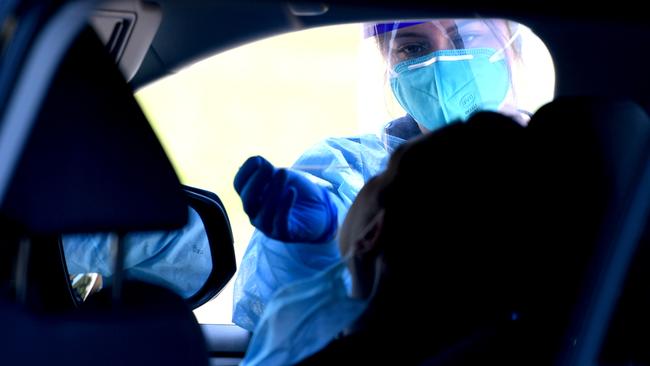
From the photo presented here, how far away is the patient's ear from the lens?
61.1 inches

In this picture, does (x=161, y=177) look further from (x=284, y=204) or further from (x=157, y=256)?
(x=157, y=256)

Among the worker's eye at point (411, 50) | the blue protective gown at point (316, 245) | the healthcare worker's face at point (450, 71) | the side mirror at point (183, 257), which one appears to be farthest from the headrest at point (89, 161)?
the worker's eye at point (411, 50)

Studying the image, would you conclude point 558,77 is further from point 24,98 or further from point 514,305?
point 24,98

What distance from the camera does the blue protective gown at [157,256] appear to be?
187 centimetres

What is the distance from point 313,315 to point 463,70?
0.90 m

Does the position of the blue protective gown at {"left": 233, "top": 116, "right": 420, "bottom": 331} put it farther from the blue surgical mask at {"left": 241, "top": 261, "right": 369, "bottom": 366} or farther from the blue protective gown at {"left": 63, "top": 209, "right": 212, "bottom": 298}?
the blue protective gown at {"left": 63, "top": 209, "right": 212, "bottom": 298}

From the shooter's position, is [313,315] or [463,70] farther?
[463,70]

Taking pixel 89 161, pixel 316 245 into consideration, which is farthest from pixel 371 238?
pixel 89 161

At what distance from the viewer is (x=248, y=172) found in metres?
1.58

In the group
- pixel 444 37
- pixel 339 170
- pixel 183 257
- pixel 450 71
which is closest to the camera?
pixel 339 170

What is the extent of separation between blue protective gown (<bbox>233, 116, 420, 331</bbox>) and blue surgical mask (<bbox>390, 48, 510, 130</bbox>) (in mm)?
60

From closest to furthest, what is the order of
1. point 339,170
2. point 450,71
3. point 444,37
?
point 339,170 < point 444,37 < point 450,71

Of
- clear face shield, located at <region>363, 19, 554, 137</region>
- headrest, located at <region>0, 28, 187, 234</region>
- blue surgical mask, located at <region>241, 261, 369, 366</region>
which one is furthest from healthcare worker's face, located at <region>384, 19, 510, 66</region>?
headrest, located at <region>0, 28, 187, 234</region>

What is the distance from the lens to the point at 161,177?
57.3 inches
